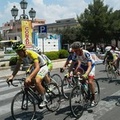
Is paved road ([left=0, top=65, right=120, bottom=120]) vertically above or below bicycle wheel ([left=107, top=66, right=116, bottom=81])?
below

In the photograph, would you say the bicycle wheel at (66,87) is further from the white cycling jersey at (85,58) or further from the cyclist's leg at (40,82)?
the cyclist's leg at (40,82)

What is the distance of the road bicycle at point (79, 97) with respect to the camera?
658cm

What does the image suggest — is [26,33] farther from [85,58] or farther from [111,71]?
[85,58]

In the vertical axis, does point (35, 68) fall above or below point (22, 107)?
above

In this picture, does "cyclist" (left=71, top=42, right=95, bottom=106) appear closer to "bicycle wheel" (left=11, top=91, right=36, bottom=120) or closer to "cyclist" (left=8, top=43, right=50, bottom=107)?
"cyclist" (left=8, top=43, right=50, bottom=107)

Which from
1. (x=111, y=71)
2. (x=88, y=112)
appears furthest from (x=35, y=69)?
(x=111, y=71)

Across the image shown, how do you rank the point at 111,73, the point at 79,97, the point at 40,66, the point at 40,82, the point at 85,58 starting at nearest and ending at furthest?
the point at 40,82, the point at 40,66, the point at 79,97, the point at 85,58, the point at 111,73

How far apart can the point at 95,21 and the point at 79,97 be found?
1238 inches

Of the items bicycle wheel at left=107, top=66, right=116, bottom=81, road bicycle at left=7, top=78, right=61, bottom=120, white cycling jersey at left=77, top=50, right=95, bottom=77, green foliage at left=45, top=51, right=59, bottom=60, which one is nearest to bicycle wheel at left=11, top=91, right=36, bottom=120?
road bicycle at left=7, top=78, right=61, bottom=120

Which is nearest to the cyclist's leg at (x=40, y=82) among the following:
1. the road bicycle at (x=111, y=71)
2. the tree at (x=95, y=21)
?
the road bicycle at (x=111, y=71)

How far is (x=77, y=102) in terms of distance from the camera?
6.80m

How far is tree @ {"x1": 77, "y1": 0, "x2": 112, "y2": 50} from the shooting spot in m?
37.4

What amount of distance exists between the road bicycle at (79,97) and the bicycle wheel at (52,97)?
0.72m

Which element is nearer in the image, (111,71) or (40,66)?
(40,66)
